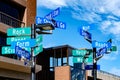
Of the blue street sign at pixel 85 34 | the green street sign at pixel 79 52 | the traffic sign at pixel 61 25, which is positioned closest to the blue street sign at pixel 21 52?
the traffic sign at pixel 61 25

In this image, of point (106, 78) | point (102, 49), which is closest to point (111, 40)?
point (102, 49)

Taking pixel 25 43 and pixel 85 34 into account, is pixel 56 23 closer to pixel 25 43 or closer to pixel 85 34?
pixel 25 43

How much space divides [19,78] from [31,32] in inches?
520

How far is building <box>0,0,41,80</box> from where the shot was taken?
27.6 metres

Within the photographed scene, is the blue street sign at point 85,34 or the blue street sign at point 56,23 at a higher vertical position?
the blue street sign at point 56,23

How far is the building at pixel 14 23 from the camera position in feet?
90.4

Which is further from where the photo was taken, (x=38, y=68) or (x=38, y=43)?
(x=38, y=68)

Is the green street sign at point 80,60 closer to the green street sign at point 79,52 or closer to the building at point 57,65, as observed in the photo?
the green street sign at point 79,52

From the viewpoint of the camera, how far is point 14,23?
102ft

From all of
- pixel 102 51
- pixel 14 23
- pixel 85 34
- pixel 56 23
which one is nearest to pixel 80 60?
pixel 102 51

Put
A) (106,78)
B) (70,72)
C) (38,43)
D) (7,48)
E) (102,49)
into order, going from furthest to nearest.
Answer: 1. (106,78)
2. (70,72)
3. (102,49)
4. (7,48)
5. (38,43)

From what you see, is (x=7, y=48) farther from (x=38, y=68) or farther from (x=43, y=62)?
(x=43, y=62)

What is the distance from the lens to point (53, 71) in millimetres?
39531

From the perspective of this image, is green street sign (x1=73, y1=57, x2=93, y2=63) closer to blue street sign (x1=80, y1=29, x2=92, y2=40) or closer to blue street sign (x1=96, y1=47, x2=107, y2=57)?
blue street sign (x1=96, y1=47, x2=107, y2=57)
